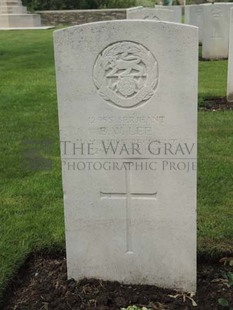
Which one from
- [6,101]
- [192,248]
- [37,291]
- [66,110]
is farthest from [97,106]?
[6,101]

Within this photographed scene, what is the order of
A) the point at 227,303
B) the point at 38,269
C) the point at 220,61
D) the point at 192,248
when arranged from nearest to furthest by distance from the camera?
the point at 227,303
the point at 192,248
the point at 38,269
the point at 220,61

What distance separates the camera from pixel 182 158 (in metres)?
2.93

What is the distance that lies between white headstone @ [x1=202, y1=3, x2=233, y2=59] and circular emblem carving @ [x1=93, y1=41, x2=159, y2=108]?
951 centimetres

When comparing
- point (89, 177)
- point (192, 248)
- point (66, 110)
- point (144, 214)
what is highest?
point (66, 110)

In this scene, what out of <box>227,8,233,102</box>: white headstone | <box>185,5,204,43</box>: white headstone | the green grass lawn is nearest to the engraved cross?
the green grass lawn

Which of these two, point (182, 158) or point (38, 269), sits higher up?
point (182, 158)

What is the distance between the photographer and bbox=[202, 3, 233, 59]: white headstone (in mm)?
11828

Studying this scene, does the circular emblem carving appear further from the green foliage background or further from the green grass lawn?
the green foliage background

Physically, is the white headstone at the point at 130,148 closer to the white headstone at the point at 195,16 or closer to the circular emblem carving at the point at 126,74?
the circular emblem carving at the point at 126,74

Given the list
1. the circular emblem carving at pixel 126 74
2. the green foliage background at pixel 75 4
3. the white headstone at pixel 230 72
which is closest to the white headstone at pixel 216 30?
the white headstone at pixel 230 72

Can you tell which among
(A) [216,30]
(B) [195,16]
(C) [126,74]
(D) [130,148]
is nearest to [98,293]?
(D) [130,148]

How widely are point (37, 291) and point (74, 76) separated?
4.27 ft

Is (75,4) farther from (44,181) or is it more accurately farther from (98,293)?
(98,293)

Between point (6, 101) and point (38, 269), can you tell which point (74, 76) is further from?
point (6, 101)
